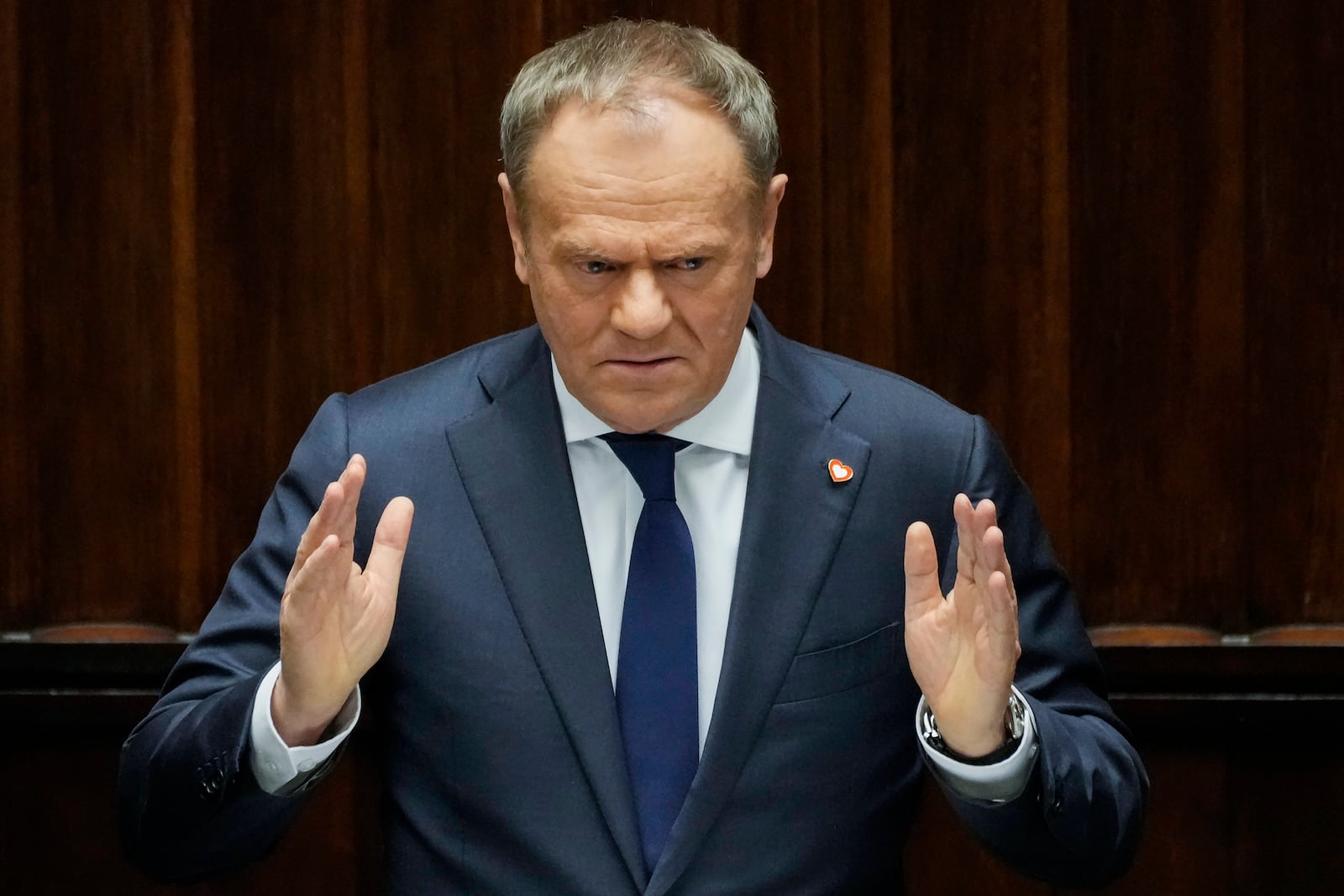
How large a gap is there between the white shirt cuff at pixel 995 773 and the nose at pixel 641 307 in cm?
47

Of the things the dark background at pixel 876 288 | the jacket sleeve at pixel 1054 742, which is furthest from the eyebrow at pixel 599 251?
the dark background at pixel 876 288

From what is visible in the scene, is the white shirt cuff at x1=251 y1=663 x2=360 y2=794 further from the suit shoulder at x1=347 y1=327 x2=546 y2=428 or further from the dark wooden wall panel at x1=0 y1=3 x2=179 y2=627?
the dark wooden wall panel at x1=0 y1=3 x2=179 y2=627

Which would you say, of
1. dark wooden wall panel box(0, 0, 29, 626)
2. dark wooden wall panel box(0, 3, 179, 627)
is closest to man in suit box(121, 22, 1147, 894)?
dark wooden wall panel box(0, 3, 179, 627)

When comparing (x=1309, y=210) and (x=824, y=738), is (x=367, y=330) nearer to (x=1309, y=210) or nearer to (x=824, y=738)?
(x=824, y=738)

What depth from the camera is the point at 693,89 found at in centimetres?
188

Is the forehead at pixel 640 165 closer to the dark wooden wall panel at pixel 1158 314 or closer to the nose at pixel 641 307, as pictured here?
the nose at pixel 641 307

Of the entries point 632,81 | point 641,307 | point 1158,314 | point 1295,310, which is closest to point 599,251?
point 641,307

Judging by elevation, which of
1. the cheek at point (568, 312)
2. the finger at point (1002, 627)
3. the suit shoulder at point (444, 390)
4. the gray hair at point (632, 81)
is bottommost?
the finger at point (1002, 627)

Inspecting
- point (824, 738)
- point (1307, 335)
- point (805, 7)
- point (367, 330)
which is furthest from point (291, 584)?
point (1307, 335)

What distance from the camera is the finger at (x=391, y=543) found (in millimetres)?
1773

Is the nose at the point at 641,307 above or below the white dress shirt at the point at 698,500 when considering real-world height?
above

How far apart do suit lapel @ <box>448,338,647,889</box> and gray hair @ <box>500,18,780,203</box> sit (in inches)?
9.5

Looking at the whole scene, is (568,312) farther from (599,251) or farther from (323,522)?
(323,522)

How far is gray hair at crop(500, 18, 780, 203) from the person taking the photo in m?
1.88
